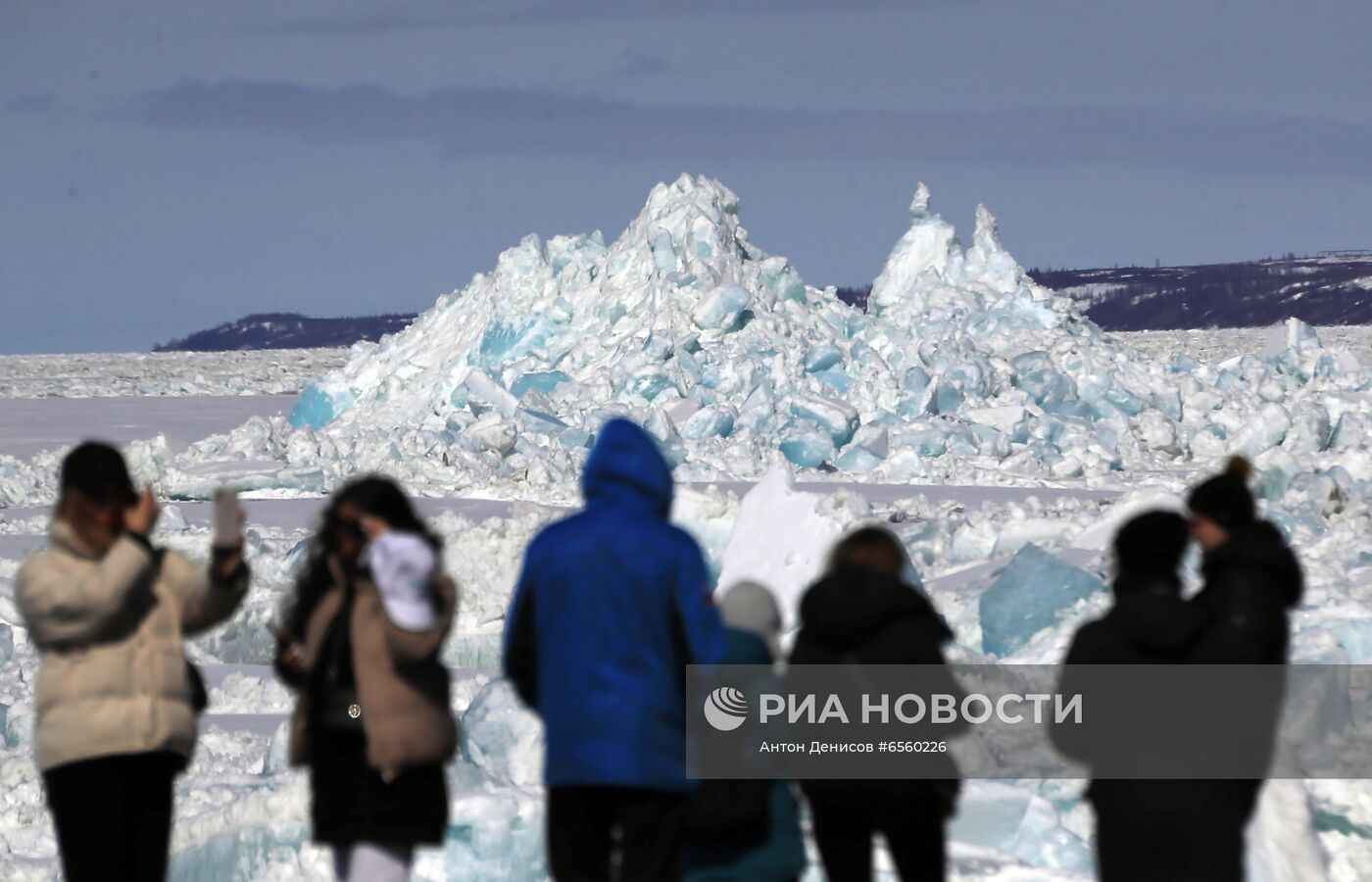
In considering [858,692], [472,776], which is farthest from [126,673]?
[472,776]

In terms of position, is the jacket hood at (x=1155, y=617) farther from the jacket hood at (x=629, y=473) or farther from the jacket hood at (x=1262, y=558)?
the jacket hood at (x=629, y=473)

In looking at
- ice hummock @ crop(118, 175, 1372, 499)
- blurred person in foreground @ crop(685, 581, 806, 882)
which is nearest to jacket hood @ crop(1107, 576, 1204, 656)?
blurred person in foreground @ crop(685, 581, 806, 882)

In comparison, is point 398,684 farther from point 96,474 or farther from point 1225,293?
point 1225,293

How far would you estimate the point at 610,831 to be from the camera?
2.82 m

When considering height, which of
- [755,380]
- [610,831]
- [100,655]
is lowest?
[610,831]

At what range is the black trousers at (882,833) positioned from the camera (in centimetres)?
304

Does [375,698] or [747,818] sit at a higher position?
[375,698]

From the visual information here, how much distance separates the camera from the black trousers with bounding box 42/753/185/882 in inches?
112

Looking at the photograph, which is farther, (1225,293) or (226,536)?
(1225,293)

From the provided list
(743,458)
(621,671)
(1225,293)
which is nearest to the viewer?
(621,671)

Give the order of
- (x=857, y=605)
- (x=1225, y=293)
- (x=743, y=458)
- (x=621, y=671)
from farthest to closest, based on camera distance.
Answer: (x=1225, y=293), (x=743, y=458), (x=857, y=605), (x=621, y=671)

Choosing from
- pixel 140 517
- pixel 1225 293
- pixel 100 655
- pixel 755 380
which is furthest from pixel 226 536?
pixel 1225 293

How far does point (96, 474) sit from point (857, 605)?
3.91 feet

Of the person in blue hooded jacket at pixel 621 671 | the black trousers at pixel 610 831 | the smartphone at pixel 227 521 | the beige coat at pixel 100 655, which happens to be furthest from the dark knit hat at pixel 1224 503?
the beige coat at pixel 100 655
